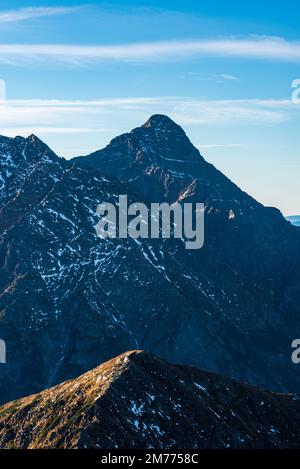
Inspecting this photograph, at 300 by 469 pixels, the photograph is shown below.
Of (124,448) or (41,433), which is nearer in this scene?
(124,448)

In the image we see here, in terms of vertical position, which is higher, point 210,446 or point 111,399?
point 111,399

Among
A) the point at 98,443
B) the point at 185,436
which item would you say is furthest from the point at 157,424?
the point at 98,443
